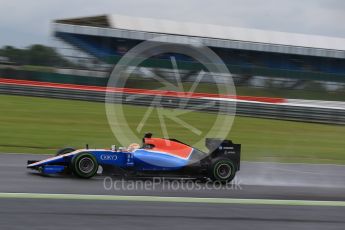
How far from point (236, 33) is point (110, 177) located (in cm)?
3701

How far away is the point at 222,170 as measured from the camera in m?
8.42

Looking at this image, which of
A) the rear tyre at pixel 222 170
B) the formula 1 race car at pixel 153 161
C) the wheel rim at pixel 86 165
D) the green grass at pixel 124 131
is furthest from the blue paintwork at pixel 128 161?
the green grass at pixel 124 131

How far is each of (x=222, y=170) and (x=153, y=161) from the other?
3.38ft

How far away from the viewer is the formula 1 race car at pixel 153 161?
26.2ft

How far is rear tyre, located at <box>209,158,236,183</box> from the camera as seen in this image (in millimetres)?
8344

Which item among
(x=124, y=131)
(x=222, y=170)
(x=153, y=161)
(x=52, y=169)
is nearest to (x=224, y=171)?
(x=222, y=170)

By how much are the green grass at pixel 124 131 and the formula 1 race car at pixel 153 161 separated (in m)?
4.40

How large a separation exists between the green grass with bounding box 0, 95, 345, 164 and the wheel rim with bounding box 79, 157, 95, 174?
4.53m

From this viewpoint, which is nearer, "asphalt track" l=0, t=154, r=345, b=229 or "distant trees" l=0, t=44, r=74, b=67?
"asphalt track" l=0, t=154, r=345, b=229

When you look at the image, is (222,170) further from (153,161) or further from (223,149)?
(153,161)

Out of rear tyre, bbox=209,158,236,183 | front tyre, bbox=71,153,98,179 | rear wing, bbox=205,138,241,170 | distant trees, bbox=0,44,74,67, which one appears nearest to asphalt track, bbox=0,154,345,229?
front tyre, bbox=71,153,98,179

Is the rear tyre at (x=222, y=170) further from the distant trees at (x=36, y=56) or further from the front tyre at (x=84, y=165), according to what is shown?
the distant trees at (x=36, y=56)

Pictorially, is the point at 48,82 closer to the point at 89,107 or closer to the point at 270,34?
the point at 89,107

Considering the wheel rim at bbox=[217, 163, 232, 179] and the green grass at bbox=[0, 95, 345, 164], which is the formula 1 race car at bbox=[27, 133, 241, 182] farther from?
the green grass at bbox=[0, 95, 345, 164]
